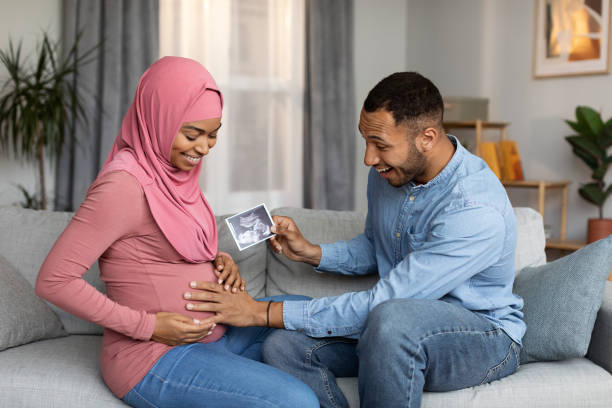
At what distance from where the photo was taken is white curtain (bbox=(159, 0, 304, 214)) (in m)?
4.13

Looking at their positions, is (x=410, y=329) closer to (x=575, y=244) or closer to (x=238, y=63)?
(x=575, y=244)

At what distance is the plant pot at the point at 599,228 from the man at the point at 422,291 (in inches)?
96.5

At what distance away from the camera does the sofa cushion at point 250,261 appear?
2080 mm

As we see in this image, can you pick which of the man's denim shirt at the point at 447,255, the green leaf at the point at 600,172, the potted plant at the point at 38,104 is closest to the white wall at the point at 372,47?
the green leaf at the point at 600,172

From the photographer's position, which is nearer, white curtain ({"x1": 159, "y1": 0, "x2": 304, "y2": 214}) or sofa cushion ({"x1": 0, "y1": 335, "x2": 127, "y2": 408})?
sofa cushion ({"x1": 0, "y1": 335, "x2": 127, "y2": 408})

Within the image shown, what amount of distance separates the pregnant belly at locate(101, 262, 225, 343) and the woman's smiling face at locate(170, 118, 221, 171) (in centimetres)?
26

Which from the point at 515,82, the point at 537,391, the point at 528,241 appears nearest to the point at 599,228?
the point at 515,82

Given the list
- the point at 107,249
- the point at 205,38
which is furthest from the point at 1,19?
the point at 107,249

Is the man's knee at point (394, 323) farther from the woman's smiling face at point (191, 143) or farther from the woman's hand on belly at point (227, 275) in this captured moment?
the woman's smiling face at point (191, 143)

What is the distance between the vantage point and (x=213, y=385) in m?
1.37

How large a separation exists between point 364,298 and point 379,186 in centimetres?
39

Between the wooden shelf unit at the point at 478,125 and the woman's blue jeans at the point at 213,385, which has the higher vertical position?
the wooden shelf unit at the point at 478,125

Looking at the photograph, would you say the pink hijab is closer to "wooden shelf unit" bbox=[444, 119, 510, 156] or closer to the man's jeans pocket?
the man's jeans pocket

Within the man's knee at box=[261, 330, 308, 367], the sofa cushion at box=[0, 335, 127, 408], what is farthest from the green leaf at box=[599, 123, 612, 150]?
the sofa cushion at box=[0, 335, 127, 408]
